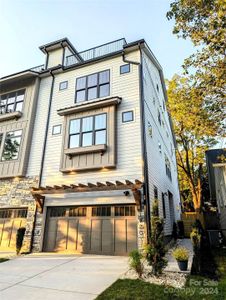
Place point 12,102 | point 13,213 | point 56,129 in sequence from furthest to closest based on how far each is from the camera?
1. point 12,102
2. point 56,129
3. point 13,213

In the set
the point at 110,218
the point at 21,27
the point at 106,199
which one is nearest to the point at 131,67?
the point at 21,27

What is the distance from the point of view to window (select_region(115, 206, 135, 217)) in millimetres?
8859

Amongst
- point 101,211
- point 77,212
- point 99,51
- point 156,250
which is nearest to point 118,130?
point 101,211

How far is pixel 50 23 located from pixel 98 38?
12.3ft

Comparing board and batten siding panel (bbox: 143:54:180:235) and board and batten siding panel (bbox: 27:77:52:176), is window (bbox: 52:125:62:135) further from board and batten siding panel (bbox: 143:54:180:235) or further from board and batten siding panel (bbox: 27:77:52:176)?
board and batten siding panel (bbox: 143:54:180:235)

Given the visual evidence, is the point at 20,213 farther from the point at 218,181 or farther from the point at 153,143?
the point at 218,181

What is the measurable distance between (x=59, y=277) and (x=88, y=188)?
153 inches

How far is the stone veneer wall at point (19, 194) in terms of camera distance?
10453 mm

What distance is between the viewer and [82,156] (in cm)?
1030

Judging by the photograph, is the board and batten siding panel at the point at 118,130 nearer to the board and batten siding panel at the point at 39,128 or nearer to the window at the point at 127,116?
the board and batten siding panel at the point at 39,128

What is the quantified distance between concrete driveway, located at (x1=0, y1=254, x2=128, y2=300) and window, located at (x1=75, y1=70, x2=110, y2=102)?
327 inches

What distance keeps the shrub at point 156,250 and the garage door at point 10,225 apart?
7485mm

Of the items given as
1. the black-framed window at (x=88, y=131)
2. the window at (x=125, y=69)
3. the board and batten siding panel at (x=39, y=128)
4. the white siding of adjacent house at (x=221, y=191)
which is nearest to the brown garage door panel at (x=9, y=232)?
the board and batten siding panel at (x=39, y=128)

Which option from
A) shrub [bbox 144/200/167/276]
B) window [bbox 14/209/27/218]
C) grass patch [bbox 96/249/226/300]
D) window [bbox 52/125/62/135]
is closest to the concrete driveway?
grass patch [bbox 96/249/226/300]
